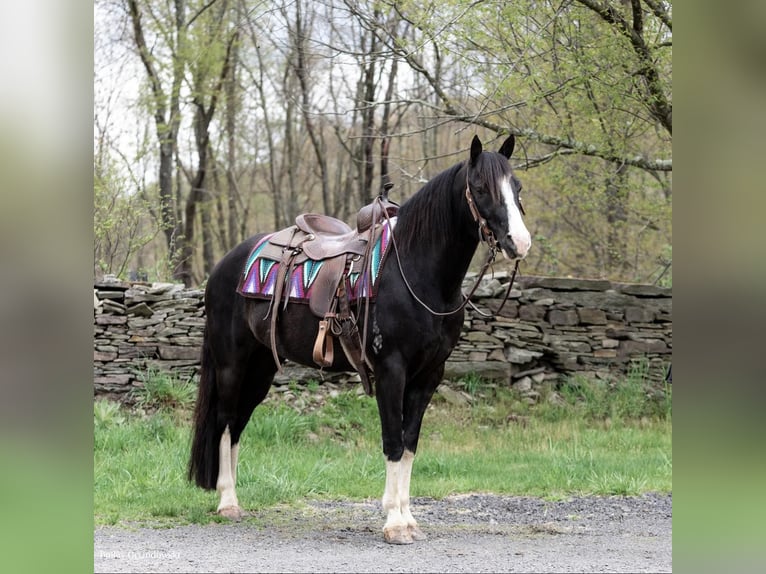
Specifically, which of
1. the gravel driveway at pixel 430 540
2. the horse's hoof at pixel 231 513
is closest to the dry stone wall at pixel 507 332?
the gravel driveway at pixel 430 540

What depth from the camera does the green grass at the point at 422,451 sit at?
511 cm

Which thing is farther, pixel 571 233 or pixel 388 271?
pixel 571 233

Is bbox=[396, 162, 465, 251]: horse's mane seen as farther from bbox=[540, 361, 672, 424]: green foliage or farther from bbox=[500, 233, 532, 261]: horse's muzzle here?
bbox=[540, 361, 672, 424]: green foliage

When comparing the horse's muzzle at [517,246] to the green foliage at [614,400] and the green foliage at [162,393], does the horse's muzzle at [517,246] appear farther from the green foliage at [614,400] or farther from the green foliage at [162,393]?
the green foliage at [162,393]

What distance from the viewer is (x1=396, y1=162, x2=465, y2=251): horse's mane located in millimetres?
3840

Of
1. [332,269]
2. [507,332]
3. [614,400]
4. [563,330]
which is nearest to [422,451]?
[507,332]

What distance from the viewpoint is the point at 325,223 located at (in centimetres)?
468

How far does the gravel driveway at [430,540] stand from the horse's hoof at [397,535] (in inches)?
1.7

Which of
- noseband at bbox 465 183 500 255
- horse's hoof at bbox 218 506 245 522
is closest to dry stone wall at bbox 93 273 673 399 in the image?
horse's hoof at bbox 218 506 245 522

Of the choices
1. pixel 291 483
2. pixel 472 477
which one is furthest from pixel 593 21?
pixel 291 483

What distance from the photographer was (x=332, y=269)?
13.6 feet

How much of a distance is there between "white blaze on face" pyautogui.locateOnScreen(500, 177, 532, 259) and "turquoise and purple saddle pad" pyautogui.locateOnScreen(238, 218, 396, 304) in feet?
2.79
